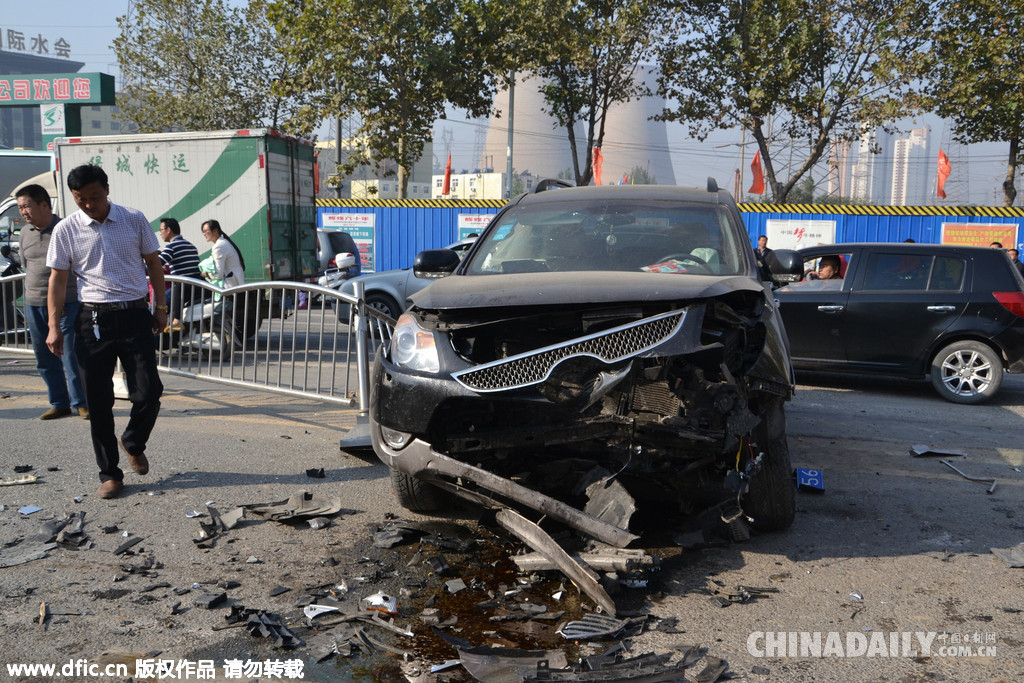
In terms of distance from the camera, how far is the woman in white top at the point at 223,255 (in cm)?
1093

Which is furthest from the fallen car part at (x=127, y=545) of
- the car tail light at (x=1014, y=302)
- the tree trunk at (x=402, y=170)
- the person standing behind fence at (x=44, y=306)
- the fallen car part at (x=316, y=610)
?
the tree trunk at (x=402, y=170)

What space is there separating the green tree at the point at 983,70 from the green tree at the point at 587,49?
7259 millimetres

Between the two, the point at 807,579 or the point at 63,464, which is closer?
the point at 807,579

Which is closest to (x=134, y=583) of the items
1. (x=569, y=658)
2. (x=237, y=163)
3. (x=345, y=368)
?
(x=569, y=658)

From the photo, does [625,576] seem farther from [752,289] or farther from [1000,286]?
[1000,286]

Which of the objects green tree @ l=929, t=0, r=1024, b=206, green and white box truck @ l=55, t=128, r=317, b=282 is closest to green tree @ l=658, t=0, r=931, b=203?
green tree @ l=929, t=0, r=1024, b=206

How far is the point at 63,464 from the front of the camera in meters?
5.66

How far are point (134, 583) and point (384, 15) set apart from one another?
64.4 feet

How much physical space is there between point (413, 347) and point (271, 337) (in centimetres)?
401

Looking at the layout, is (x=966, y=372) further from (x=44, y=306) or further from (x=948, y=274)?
(x=44, y=306)

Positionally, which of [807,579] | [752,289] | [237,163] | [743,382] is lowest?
[807,579]

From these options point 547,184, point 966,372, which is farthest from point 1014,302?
point 547,184

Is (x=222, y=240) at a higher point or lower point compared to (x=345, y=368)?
higher

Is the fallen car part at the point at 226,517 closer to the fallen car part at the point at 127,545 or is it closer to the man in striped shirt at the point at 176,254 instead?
the fallen car part at the point at 127,545
